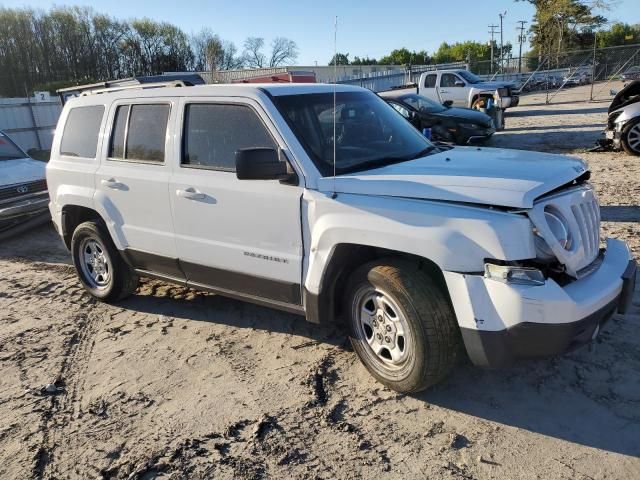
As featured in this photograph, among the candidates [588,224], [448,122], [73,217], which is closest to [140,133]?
[73,217]

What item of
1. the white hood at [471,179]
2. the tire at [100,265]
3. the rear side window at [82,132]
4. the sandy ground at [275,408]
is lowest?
the sandy ground at [275,408]

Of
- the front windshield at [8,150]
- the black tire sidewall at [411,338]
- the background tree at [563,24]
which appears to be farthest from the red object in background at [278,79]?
the background tree at [563,24]

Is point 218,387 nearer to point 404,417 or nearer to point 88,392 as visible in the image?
point 88,392

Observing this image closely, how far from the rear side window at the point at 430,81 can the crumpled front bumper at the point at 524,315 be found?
59.8 ft

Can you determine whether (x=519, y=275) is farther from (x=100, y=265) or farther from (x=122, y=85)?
(x=122, y=85)

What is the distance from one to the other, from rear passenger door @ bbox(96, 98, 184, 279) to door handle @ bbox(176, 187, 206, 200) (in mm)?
190

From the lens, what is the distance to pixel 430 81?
2034 cm

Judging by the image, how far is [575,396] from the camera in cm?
339

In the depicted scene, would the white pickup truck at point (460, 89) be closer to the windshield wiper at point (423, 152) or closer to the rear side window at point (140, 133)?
the windshield wiper at point (423, 152)

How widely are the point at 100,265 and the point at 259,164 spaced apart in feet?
9.11

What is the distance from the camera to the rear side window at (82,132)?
5180 mm

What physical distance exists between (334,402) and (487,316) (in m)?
1.18

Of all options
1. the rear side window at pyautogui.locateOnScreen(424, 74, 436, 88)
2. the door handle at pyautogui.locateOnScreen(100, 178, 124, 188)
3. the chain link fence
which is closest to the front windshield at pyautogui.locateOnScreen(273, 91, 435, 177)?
the door handle at pyautogui.locateOnScreen(100, 178, 124, 188)

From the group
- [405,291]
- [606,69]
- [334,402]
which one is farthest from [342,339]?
[606,69]
